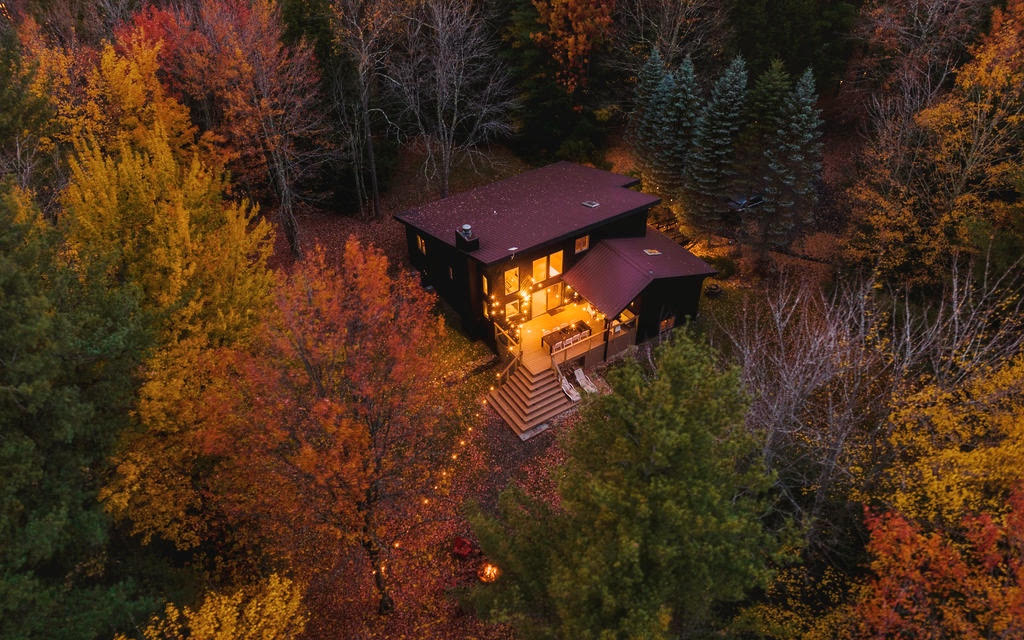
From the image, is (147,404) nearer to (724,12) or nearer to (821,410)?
(821,410)

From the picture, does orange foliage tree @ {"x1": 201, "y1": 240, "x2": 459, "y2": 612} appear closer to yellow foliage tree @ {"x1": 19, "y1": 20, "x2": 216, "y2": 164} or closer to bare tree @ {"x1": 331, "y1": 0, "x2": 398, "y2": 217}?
yellow foliage tree @ {"x1": 19, "y1": 20, "x2": 216, "y2": 164}

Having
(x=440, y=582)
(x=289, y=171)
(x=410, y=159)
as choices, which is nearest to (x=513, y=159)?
(x=410, y=159)

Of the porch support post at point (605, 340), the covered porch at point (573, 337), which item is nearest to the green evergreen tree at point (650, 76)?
the covered porch at point (573, 337)

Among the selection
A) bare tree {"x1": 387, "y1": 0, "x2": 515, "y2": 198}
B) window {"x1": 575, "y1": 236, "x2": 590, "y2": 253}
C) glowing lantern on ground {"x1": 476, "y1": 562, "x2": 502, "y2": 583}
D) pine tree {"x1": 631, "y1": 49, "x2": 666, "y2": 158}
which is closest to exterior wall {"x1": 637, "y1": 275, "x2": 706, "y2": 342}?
window {"x1": 575, "y1": 236, "x2": 590, "y2": 253}

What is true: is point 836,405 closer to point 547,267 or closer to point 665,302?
point 665,302

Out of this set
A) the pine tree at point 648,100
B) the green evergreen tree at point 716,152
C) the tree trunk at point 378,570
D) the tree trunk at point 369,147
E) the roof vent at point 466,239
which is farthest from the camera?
the pine tree at point 648,100

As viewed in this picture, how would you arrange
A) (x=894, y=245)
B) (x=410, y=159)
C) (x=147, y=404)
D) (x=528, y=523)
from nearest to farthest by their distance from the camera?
(x=528, y=523) < (x=147, y=404) < (x=894, y=245) < (x=410, y=159)

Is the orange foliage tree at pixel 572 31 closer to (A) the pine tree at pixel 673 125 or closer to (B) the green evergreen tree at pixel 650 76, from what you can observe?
(B) the green evergreen tree at pixel 650 76
